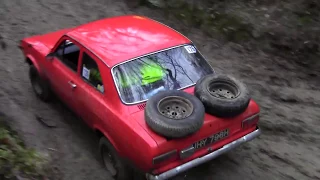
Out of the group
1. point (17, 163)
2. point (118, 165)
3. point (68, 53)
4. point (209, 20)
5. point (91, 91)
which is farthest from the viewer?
point (209, 20)

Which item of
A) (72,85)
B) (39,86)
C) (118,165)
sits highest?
(72,85)

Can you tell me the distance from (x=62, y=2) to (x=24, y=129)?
584 centimetres

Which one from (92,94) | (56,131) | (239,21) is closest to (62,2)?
(239,21)

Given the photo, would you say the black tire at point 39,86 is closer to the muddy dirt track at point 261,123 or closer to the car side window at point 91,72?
the muddy dirt track at point 261,123

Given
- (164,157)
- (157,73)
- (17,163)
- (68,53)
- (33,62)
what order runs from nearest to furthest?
1. (17,163)
2. (164,157)
3. (157,73)
4. (68,53)
5. (33,62)

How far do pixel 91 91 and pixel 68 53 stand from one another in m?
1.01

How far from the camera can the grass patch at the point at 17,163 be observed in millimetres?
4121

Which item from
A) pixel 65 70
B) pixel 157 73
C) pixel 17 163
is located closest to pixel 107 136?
pixel 157 73

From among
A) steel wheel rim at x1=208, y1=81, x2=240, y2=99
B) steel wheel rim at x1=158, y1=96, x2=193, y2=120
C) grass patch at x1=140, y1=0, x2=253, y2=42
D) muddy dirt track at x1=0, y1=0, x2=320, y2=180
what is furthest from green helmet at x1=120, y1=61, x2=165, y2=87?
grass patch at x1=140, y1=0, x2=253, y2=42

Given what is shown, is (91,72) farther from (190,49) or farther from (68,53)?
(190,49)

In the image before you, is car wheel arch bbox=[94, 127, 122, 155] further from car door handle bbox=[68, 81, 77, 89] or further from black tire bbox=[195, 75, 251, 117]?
black tire bbox=[195, 75, 251, 117]

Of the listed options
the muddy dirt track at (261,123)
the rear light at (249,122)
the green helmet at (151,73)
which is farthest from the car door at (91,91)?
the rear light at (249,122)

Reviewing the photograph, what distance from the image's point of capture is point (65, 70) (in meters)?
5.90

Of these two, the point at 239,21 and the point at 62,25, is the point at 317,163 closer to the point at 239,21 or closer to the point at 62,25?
the point at 239,21
